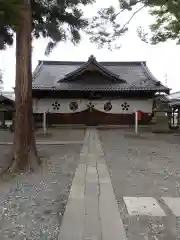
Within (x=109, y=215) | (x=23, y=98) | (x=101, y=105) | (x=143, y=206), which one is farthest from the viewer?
(x=101, y=105)

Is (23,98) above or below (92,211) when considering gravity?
above

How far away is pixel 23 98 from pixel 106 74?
16.8 metres

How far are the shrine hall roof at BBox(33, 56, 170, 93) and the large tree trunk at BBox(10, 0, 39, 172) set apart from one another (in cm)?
1516

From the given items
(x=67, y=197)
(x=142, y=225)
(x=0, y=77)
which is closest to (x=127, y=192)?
(x=67, y=197)

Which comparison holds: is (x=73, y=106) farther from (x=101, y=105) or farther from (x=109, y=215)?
(x=109, y=215)

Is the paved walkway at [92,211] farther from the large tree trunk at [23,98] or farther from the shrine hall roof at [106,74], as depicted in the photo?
the shrine hall roof at [106,74]

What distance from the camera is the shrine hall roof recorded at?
950 inches

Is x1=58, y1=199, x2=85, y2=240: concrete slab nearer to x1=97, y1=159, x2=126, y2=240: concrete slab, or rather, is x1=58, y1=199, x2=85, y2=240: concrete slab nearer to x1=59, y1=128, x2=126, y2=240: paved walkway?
x1=59, y1=128, x2=126, y2=240: paved walkway

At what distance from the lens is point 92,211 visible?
5.09 metres

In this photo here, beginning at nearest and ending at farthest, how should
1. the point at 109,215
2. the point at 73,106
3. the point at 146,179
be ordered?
the point at 109,215, the point at 146,179, the point at 73,106

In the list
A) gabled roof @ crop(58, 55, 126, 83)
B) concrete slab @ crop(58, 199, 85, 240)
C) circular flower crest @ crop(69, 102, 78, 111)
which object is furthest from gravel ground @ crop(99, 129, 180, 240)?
gabled roof @ crop(58, 55, 126, 83)

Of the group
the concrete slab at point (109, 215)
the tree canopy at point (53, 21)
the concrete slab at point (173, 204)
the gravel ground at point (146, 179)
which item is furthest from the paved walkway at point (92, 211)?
the tree canopy at point (53, 21)

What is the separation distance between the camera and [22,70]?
8.67 m

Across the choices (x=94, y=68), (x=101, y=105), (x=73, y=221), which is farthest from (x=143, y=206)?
(x=94, y=68)
